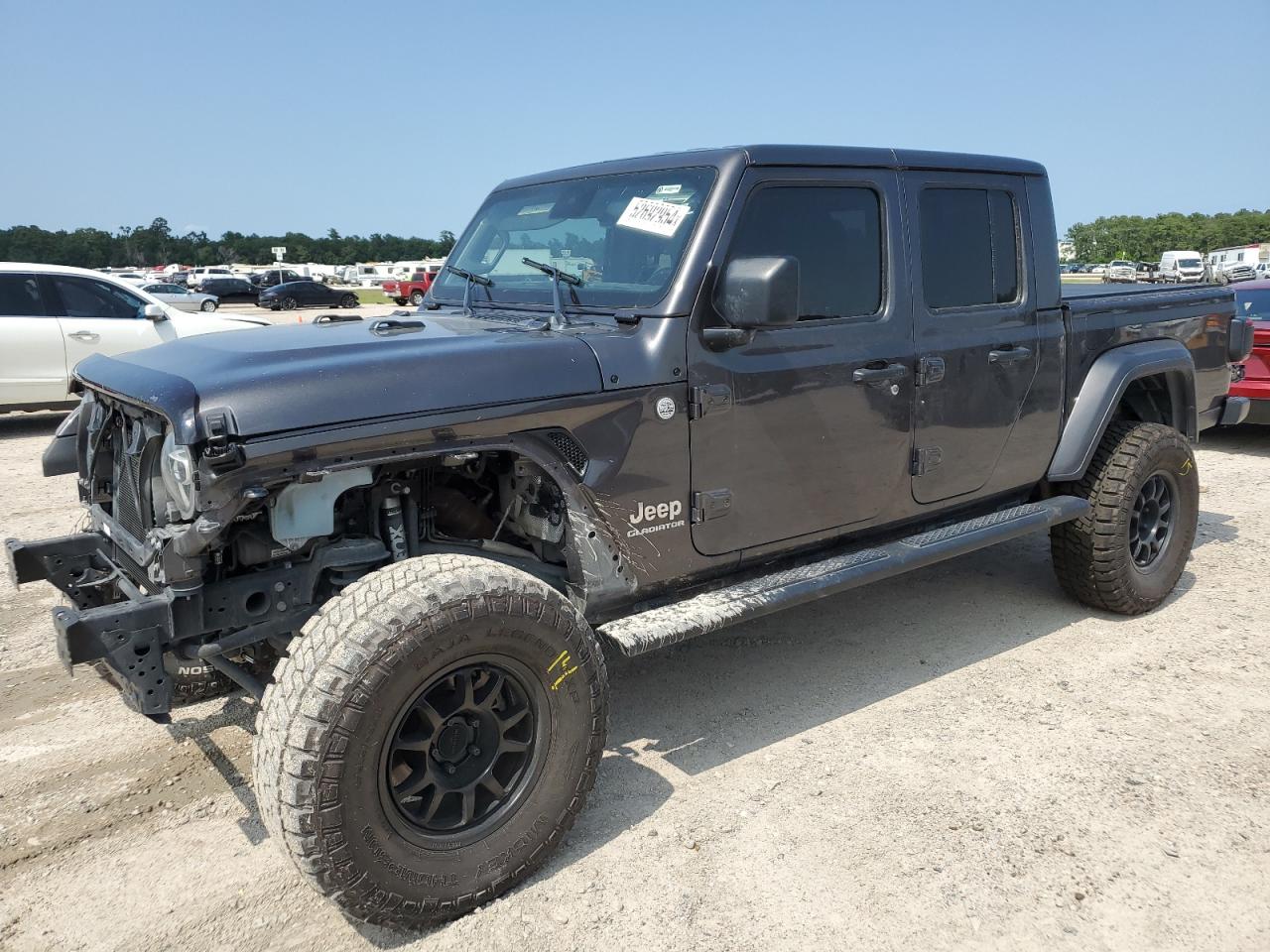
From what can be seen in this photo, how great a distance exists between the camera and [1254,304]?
30.5 feet

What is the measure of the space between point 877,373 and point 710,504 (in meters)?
0.89

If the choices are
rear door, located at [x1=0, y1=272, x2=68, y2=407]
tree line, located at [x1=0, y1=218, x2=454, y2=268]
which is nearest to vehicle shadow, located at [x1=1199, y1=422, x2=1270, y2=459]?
rear door, located at [x1=0, y1=272, x2=68, y2=407]

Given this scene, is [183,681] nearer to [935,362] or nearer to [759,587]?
[759,587]

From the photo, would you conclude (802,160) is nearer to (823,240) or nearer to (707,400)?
(823,240)

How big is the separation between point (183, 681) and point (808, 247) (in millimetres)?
2605

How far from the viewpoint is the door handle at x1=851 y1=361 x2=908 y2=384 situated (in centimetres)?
361

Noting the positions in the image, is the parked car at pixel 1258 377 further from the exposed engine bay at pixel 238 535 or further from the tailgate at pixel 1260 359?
the exposed engine bay at pixel 238 535

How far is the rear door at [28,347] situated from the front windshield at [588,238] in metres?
7.21

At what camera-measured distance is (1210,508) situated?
688 centimetres

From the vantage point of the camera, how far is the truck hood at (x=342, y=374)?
251 cm

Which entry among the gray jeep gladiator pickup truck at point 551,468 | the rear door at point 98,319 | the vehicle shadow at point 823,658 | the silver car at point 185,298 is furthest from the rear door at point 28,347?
the silver car at point 185,298

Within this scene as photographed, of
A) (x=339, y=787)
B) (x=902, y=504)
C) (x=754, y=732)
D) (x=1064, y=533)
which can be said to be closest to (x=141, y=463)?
(x=339, y=787)

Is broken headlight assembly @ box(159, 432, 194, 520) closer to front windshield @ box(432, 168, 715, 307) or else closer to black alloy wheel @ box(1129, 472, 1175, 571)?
front windshield @ box(432, 168, 715, 307)

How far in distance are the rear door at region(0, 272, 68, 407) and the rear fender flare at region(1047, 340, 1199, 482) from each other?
9.01m
